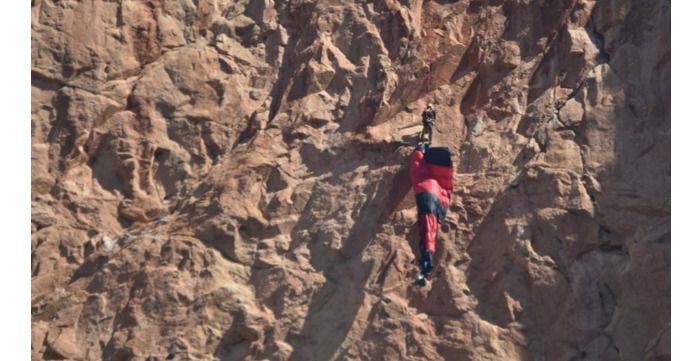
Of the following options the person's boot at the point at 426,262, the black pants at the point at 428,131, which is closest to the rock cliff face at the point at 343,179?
the black pants at the point at 428,131

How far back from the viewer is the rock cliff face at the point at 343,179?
17.4 meters

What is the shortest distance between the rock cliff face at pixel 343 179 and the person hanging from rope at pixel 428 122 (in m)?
0.14

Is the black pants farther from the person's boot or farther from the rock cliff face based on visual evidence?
the person's boot

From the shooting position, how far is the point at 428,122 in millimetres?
18109

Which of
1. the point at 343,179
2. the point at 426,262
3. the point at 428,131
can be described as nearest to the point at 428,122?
the point at 428,131

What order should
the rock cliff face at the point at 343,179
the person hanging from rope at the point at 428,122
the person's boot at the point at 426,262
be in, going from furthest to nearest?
the person hanging from rope at the point at 428,122
the person's boot at the point at 426,262
the rock cliff face at the point at 343,179

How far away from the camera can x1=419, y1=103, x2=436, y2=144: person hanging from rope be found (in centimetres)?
1811

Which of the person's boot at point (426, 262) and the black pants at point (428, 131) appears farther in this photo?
the black pants at point (428, 131)

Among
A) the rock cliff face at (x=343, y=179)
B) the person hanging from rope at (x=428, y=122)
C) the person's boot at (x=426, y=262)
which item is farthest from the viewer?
the person hanging from rope at (x=428, y=122)

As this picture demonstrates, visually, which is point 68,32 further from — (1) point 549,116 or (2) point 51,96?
(1) point 549,116

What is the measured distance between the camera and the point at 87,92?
1933 cm

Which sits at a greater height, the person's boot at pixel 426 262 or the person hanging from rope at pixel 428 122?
the person hanging from rope at pixel 428 122

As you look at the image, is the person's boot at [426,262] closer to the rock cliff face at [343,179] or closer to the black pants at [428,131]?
the rock cliff face at [343,179]

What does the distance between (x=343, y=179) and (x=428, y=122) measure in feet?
3.66
